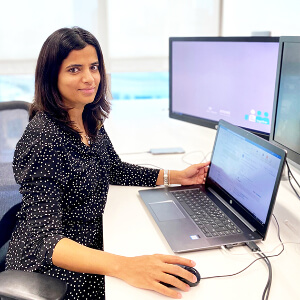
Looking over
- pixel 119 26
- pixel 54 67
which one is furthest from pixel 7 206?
pixel 119 26

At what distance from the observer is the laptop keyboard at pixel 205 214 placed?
105 cm

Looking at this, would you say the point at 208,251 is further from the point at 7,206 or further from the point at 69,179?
the point at 7,206

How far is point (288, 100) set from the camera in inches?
45.2

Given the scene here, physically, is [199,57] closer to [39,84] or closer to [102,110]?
[102,110]

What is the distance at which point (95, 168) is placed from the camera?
1204 millimetres

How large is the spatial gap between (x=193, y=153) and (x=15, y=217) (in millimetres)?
800

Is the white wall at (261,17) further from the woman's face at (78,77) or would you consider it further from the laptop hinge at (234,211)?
the woman's face at (78,77)

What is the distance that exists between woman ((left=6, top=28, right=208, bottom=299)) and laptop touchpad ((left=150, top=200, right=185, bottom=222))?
0.54 feet

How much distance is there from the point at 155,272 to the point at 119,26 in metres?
2.01

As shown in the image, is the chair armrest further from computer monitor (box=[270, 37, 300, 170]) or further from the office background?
the office background

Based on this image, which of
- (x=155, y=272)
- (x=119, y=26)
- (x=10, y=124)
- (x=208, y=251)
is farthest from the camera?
(x=119, y=26)

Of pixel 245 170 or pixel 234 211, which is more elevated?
pixel 245 170

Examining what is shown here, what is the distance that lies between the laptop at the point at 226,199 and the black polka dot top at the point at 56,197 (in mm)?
188

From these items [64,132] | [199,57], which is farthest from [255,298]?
[199,57]
